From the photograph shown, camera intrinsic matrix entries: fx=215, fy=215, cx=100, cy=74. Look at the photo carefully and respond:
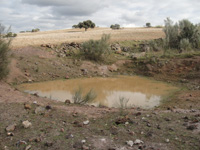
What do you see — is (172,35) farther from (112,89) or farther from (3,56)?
(3,56)

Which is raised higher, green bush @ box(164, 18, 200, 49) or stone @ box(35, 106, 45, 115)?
green bush @ box(164, 18, 200, 49)

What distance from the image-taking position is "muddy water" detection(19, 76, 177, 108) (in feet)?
31.3

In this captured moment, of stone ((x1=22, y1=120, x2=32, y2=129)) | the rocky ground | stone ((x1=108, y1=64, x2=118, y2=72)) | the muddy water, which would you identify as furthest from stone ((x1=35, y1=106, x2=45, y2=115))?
stone ((x1=108, y1=64, x2=118, y2=72))

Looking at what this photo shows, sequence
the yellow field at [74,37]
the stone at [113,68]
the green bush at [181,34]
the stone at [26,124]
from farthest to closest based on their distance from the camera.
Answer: the yellow field at [74,37] → the green bush at [181,34] → the stone at [113,68] → the stone at [26,124]

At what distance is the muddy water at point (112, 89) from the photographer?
955 centimetres

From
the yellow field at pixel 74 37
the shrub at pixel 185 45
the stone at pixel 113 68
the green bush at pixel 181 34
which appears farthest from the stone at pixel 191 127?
the yellow field at pixel 74 37

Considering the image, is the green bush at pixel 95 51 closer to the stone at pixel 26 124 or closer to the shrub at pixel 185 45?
the shrub at pixel 185 45

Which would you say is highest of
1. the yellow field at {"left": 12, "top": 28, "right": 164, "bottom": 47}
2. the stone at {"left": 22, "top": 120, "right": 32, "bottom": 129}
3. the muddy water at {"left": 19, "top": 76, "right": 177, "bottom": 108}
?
the yellow field at {"left": 12, "top": 28, "right": 164, "bottom": 47}

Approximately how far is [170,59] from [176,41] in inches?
202

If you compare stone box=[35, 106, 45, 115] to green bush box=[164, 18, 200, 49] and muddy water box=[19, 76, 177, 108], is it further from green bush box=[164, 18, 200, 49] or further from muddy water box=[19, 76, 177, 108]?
green bush box=[164, 18, 200, 49]

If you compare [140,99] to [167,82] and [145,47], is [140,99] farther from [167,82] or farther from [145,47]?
[145,47]

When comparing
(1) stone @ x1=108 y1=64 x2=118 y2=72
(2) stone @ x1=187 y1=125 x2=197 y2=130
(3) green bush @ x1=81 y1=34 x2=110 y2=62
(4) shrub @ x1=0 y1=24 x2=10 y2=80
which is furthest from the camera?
(3) green bush @ x1=81 y1=34 x2=110 y2=62

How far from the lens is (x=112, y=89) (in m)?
11.8

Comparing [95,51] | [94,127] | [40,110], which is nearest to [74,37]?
[95,51]
